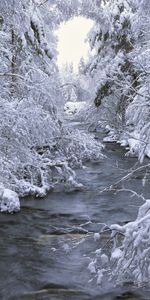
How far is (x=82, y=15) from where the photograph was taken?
1719cm

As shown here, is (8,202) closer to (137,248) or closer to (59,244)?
(59,244)

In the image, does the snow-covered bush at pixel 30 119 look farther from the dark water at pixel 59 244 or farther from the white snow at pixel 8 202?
the dark water at pixel 59 244

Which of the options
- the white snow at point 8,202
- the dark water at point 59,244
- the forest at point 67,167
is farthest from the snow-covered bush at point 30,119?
the dark water at point 59,244

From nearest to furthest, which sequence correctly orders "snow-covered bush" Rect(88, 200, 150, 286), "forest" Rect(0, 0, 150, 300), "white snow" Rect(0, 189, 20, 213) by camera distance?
"snow-covered bush" Rect(88, 200, 150, 286)
"forest" Rect(0, 0, 150, 300)
"white snow" Rect(0, 189, 20, 213)

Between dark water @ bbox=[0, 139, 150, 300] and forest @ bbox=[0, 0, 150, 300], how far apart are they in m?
0.02

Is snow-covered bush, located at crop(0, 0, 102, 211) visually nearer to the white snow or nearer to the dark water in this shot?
the white snow

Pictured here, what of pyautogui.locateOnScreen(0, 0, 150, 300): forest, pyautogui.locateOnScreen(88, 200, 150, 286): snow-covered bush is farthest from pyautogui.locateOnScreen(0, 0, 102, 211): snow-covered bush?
pyautogui.locateOnScreen(88, 200, 150, 286): snow-covered bush

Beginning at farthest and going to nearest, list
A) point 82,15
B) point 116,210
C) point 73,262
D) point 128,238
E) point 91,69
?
point 91,69, point 82,15, point 116,210, point 73,262, point 128,238

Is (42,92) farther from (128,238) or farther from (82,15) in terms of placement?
(128,238)

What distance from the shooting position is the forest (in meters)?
5.33

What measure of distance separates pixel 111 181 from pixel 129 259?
8.18 metres

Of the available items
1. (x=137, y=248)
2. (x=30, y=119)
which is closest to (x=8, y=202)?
(x=30, y=119)

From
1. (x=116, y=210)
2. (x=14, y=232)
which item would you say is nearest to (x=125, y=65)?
(x=116, y=210)

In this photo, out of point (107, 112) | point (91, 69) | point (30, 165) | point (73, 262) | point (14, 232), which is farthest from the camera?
point (91, 69)
